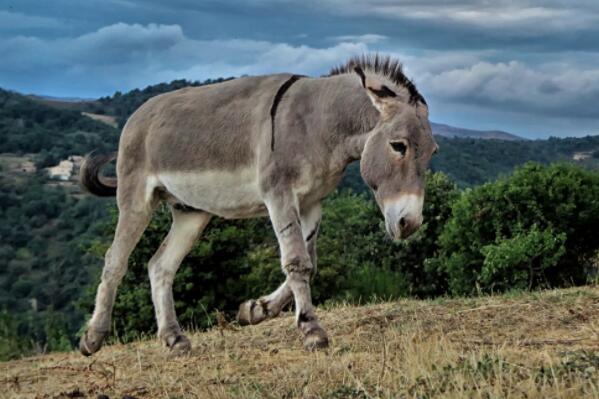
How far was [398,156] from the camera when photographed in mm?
8094

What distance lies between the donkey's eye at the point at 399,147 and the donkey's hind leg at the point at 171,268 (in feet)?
10.3

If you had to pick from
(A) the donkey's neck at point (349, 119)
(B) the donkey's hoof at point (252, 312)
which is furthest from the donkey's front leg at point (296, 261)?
(B) the donkey's hoof at point (252, 312)

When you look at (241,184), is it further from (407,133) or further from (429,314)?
(429,314)

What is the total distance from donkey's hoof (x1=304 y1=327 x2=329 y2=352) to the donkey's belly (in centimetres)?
137

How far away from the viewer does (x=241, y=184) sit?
9164 mm

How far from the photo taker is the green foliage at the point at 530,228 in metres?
16.7

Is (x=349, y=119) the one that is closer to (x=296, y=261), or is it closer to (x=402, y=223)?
(x=402, y=223)

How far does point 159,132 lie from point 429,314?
3413mm

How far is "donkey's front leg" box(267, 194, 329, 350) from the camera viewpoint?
8.48 meters

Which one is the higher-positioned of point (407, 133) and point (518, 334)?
point (407, 133)

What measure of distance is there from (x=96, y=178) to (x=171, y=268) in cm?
174

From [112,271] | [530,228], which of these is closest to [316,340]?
[112,271]

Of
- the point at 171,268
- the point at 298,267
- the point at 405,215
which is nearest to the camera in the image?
the point at 405,215

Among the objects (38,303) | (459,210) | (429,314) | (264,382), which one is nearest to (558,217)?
(459,210)
